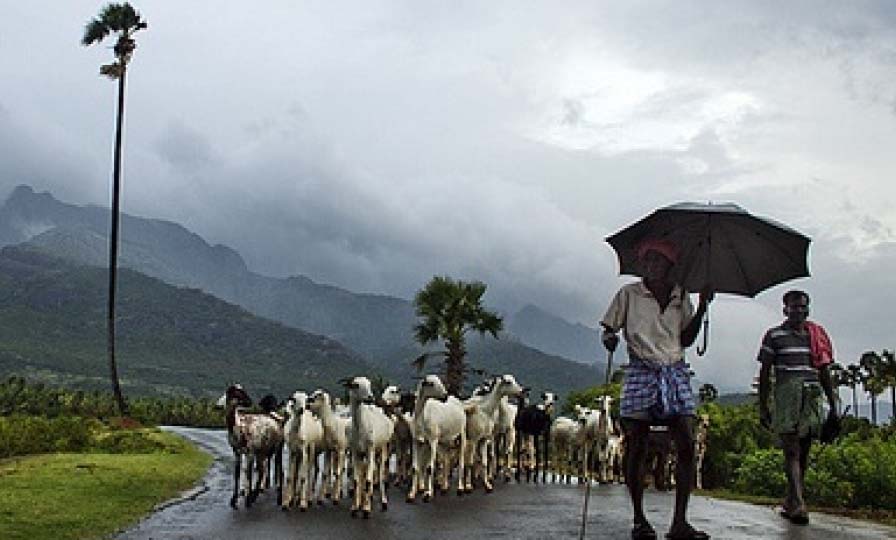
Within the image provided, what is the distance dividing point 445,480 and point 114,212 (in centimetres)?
3217

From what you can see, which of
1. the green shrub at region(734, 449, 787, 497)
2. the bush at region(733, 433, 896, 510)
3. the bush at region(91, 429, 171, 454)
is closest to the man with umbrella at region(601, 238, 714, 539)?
the bush at region(733, 433, 896, 510)

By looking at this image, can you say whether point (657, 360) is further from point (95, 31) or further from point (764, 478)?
point (95, 31)

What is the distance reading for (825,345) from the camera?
13.4 metres

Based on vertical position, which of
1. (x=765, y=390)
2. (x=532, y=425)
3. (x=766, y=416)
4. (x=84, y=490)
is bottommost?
(x=84, y=490)

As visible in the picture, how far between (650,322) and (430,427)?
8282mm

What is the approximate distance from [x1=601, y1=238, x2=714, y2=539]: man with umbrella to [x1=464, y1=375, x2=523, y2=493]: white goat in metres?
10.1

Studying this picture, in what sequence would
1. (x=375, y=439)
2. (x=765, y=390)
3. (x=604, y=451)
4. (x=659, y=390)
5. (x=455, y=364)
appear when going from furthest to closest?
(x=455, y=364)
(x=604, y=451)
(x=375, y=439)
(x=765, y=390)
(x=659, y=390)

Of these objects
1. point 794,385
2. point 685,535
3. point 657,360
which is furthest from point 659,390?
point 794,385

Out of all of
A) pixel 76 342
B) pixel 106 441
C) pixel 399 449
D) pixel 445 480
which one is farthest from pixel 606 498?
pixel 76 342

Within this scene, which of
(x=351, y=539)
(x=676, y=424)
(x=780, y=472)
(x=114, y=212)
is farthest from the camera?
(x=114, y=212)

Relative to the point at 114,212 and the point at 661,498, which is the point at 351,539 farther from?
the point at 114,212

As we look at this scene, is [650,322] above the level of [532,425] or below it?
above

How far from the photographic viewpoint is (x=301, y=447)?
1761 cm

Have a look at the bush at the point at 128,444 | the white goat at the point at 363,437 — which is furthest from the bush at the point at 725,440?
the white goat at the point at 363,437
